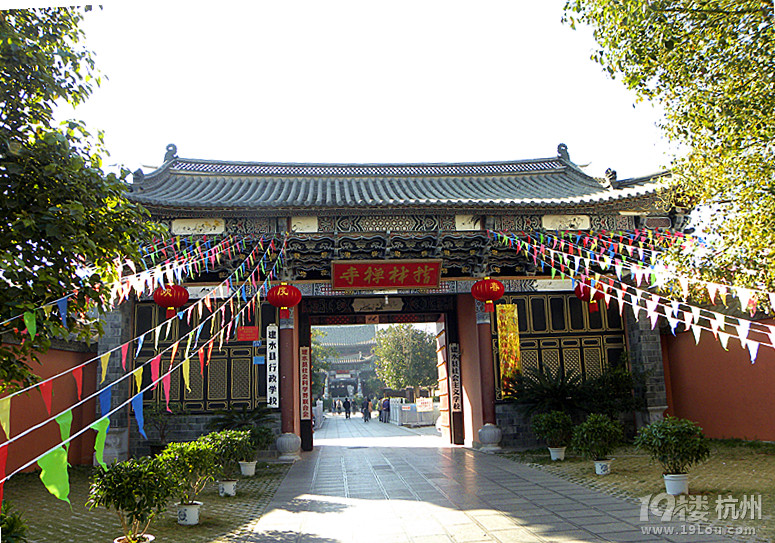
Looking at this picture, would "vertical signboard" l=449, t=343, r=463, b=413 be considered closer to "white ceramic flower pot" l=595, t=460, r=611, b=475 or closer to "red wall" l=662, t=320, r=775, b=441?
"red wall" l=662, t=320, r=775, b=441

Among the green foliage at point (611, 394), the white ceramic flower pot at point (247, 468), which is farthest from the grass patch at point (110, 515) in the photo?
the green foliage at point (611, 394)

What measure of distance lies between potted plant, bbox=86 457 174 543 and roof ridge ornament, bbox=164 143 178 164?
10.4 metres

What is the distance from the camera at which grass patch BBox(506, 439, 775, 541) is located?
5930 millimetres

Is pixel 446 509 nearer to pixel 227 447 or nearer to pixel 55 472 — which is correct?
pixel 227 447

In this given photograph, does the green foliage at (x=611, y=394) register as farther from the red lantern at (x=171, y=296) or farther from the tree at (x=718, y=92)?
the red lantern at (x=171, y=296)

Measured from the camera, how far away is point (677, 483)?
253 inches

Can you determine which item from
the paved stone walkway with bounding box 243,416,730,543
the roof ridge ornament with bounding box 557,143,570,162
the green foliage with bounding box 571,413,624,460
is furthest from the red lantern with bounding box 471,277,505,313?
the roof ridge ornament with bounding box 557,143,570,162

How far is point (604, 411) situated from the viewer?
442 inches

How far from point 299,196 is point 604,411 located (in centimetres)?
766

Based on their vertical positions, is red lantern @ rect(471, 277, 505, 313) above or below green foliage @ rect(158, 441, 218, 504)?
above

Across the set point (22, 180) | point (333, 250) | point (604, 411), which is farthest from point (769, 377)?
point (22, 180)

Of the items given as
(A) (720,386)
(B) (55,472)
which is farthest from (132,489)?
(A) (720,386)

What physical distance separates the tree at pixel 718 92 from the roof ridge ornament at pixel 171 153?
10.8 m

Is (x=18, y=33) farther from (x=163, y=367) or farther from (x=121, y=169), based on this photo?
(x=163, y=367)
